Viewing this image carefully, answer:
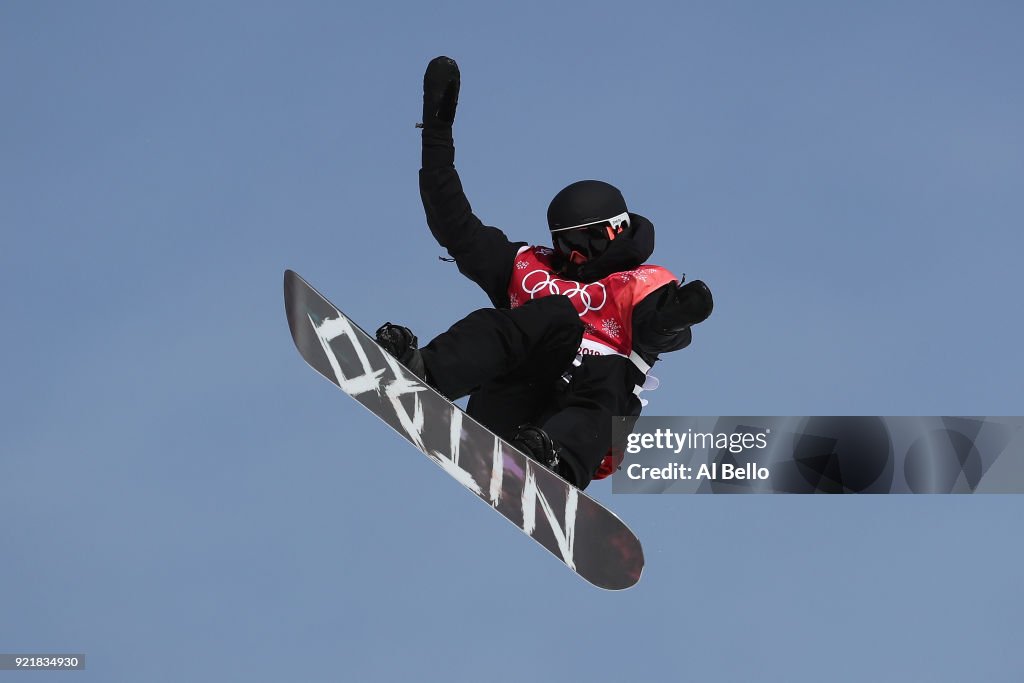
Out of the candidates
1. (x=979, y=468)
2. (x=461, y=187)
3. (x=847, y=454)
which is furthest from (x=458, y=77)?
(x=979, y=468)

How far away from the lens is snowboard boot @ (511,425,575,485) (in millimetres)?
7547

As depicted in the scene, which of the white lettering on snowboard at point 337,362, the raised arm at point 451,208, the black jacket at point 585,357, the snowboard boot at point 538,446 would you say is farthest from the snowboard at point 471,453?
the raised arm at point 451,208

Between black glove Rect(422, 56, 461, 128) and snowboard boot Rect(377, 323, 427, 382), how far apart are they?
56.3 inches

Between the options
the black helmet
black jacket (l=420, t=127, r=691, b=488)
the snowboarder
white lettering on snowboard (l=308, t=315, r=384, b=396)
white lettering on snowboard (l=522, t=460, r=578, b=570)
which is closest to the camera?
white lettering on snowboard (l=308, t=315, r=384, b=396)

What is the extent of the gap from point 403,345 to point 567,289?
1.26m

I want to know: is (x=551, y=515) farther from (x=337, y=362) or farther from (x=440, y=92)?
(x=440, y=92)

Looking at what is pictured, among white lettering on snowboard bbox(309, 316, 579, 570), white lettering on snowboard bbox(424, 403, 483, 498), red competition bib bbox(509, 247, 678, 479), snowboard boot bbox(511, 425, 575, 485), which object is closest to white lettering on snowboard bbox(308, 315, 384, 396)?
white lettering on snowboard bbox(309, 316, 579, 570)

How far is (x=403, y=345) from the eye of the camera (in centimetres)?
732

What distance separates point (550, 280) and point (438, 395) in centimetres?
128

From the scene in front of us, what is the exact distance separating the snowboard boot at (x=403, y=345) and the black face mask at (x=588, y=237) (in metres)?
1.33

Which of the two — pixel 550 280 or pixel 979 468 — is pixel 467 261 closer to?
pixel 550 280

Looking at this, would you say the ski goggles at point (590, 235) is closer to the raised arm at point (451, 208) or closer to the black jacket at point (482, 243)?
the black jacket at point (482, 243)

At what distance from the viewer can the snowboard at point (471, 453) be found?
729 centimetres

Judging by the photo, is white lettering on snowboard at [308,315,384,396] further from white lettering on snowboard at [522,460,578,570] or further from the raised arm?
the raised arm
